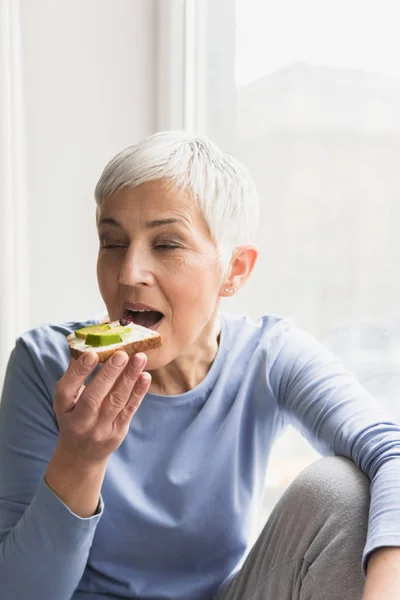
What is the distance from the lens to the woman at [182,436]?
1.25 metres

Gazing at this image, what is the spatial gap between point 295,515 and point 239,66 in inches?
52.6

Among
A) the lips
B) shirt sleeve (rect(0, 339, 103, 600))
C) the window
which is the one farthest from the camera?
the window

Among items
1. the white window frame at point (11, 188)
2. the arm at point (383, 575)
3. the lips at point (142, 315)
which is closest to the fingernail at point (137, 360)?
the lips at point (142, 315)

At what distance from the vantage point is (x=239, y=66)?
7.07ft

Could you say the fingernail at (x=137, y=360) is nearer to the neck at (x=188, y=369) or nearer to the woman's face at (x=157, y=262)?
the woman's face at (x=157, y=262)

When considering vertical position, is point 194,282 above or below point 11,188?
below

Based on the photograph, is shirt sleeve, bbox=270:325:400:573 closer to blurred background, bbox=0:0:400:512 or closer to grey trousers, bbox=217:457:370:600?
grey trousers, bbox=217:457:370:600

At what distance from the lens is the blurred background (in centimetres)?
205

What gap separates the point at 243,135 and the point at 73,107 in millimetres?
485

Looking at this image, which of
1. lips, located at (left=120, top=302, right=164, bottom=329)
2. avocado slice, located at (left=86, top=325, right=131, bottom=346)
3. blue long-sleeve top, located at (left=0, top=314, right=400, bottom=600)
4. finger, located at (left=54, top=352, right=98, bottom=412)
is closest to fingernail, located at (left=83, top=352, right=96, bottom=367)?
finger, located at (left=54, top=352, right=98, bottom=412)

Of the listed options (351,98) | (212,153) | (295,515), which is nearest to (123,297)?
(212,153)

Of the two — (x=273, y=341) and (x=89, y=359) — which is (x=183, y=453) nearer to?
(x=273, y=341)

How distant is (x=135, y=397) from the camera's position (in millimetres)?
1172

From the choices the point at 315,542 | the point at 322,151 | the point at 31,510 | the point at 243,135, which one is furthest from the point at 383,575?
the point at 243,135
